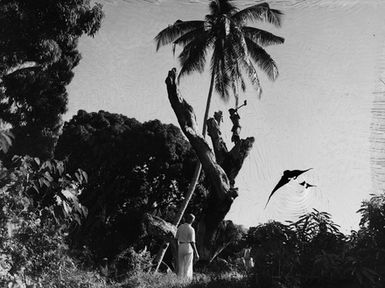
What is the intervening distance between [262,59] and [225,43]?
7.06 ft

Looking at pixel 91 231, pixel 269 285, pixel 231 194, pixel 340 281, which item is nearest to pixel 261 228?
pixel 269 285

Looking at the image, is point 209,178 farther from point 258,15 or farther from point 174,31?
point 174,31

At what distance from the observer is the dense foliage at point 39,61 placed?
570 inches

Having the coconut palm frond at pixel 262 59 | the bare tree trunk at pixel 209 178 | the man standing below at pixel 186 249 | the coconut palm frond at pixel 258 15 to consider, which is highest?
the coconut palm frond at pixel 258 15

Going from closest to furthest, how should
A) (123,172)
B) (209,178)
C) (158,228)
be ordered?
(209,178) → (158,228) → (123,172)

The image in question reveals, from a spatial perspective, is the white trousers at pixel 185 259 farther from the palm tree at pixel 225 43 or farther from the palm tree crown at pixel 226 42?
the palm tree crown at pixel 226 42

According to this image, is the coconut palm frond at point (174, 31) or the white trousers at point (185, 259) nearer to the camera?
the white trousers at point (185, 259)

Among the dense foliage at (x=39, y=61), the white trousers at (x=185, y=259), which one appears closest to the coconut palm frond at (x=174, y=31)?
the dense foliage at (x=39, y=61)

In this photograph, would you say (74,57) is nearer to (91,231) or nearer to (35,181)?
(91,231)

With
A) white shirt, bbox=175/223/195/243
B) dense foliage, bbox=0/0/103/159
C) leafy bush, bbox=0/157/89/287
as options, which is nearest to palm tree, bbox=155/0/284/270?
dense foliage, bbox=0/0/103/159

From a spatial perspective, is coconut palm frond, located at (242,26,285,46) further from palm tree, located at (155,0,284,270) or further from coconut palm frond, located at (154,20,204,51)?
coconut palm frond, located at (154,20,204,51)

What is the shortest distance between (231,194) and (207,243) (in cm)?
129

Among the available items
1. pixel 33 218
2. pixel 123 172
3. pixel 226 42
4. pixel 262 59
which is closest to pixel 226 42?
pixel 226 42

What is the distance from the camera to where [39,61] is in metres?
16.1
